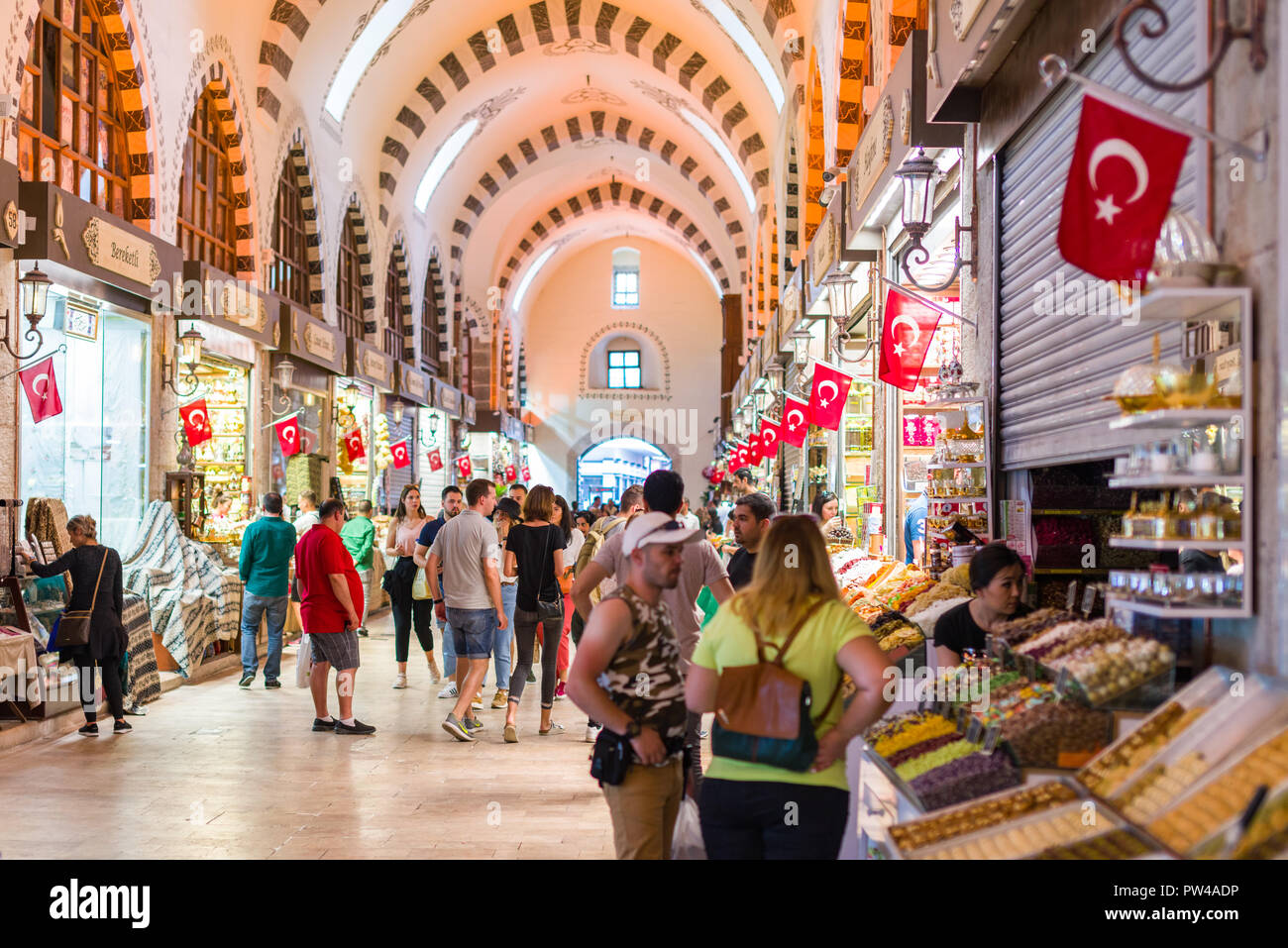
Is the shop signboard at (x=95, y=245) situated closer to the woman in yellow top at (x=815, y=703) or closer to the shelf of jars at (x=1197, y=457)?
the woman in yellow top at (x=815, y=703)

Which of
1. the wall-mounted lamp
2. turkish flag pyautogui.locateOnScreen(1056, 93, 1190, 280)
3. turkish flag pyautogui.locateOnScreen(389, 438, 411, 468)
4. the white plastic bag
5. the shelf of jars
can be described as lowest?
the white plastic bag

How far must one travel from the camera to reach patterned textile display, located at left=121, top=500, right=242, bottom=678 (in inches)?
313

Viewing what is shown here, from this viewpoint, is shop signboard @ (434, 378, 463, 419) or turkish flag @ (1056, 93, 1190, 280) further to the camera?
shop signboard @ (434, 378, 463, 419)

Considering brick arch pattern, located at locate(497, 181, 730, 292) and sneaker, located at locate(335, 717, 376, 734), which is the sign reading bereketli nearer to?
sneaker, located at locate(335, 717, 376, 734)

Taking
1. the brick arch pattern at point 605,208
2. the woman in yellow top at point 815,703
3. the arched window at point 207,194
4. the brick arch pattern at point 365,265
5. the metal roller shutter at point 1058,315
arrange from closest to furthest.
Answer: the woman in yellow top at point 815,703 → the metal roller shutter at point 1058,315 → the arched window at point 207,194 → the brick arch pattern at point 365,265 → the brick arch pattern at point 605,208

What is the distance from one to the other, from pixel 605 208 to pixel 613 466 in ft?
29.7

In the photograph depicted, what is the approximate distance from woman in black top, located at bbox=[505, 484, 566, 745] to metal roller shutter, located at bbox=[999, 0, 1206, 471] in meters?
2.60

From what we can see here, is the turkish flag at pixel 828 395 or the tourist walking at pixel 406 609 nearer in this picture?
the turkish flag at pixel 828 395

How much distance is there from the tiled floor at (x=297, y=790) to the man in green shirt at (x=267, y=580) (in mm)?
921

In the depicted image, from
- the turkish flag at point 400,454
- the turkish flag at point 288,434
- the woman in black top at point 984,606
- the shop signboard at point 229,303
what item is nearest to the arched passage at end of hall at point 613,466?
the turkish flag at point 400,454

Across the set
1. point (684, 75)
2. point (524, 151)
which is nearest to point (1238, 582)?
point (684, 75)

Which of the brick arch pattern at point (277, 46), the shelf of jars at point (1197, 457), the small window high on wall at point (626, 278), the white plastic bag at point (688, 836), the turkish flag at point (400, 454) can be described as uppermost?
the small window high on wall at point (626, 278)

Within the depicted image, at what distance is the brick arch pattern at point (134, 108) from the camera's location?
8.45 meters

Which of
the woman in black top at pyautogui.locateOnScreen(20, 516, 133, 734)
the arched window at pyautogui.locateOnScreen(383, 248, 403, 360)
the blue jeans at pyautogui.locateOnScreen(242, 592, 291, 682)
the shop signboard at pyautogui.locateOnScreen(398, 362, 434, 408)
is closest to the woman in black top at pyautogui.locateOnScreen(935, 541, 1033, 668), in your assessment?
the woman in black top at pyautogui.locateOnScreen(20, 516, 133, 734)
